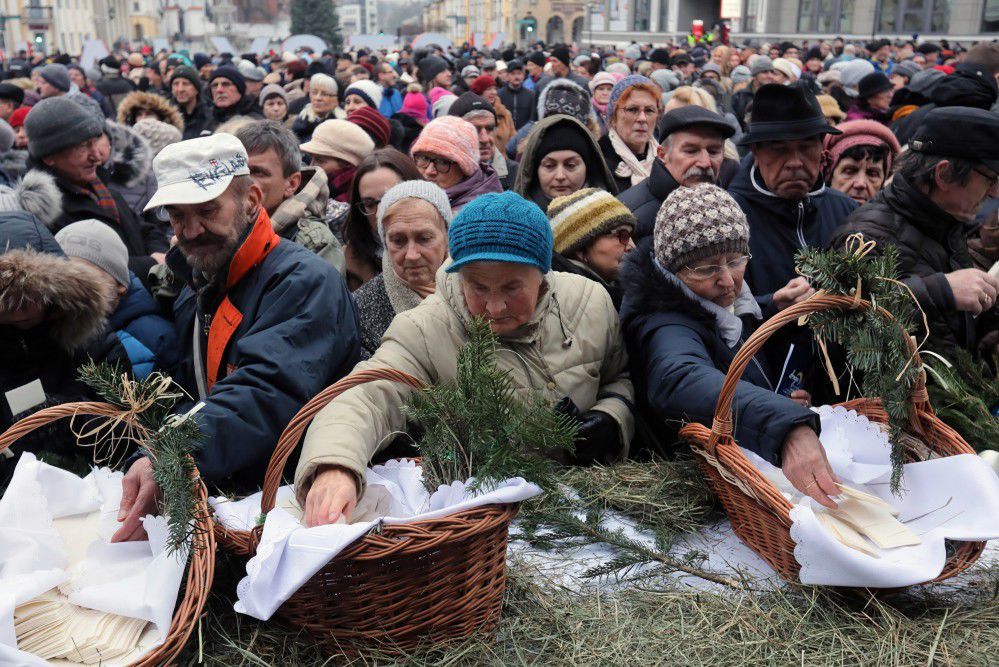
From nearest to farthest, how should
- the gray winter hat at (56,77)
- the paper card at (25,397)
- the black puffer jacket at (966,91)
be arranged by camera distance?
the paper card at (25,397), the black puffer jacket at (966,91), the gray winter hat at (56,77)

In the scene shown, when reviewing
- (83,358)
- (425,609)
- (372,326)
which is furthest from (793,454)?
(83,358)

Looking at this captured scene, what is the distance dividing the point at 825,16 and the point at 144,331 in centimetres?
4114

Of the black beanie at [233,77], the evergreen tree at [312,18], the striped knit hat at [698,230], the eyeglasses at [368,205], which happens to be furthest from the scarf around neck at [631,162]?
the evergreen tree at [312,18]

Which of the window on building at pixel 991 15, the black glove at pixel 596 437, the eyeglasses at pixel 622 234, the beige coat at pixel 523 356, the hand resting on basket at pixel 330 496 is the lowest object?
the black glove at pixel 596 437

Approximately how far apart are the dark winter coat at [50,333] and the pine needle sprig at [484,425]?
1312 millimetres

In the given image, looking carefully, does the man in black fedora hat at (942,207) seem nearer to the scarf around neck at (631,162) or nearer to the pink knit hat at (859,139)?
the pink knit hat at (859,139)

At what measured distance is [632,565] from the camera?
2.08 meters

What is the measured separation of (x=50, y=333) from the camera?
9.02 ft

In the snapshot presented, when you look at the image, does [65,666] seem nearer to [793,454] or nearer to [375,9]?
[793,454]

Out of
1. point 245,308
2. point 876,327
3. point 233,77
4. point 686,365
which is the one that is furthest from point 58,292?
point 233,77

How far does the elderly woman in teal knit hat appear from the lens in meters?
2.14

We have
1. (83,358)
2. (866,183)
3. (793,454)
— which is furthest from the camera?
(866,183)

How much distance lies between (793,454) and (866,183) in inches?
119

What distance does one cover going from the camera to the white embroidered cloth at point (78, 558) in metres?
1.76
